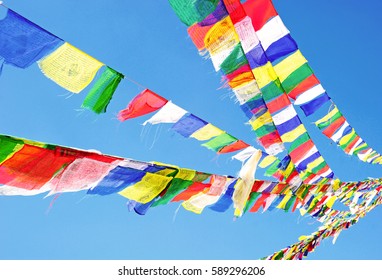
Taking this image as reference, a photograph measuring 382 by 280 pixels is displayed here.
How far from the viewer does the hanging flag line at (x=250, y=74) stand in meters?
3.33

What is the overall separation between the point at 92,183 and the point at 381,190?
8.45 metres

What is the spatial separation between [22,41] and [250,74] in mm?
2177

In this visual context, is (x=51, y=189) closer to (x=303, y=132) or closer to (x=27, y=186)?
(x=27, y=186)

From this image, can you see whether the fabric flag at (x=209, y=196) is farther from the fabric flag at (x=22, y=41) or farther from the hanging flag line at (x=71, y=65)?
the fabric flag at (x=22, y=41)

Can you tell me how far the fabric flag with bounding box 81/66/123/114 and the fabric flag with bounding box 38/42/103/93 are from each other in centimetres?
17

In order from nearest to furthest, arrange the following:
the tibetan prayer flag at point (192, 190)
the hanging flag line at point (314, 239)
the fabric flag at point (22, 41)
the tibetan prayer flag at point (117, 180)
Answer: the fabric flag at point (22, 41) < the tibetan prayer flag at point (117, 180) < the tibetan prayer flag at point (192, 190) < the hanging flag line at point (314, 239)

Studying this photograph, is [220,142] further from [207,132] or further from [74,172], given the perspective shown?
[74,172]

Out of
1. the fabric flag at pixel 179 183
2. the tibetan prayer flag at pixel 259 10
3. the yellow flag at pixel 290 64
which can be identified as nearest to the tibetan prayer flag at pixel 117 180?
the fabric flag at pixel 179 183

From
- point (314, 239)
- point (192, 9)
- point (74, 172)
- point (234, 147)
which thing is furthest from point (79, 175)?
point (314, 239)

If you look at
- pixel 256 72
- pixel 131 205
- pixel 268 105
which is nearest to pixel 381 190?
pixel 268 105

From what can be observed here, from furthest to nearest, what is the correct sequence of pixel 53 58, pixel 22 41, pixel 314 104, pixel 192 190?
pixel 314 104
pixel 192 190
pixel 53 58
pixel 22 41

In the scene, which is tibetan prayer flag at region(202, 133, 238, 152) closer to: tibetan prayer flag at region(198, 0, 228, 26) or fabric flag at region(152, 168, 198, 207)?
fabric flag at region(152, 168, 198, 207)

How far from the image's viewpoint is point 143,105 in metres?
3.41

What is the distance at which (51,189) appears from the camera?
2.72m
